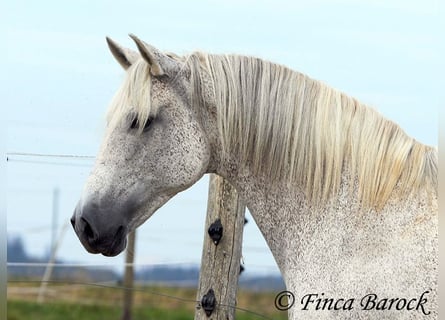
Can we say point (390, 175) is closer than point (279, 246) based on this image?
Yes

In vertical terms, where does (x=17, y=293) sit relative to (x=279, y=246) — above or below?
below

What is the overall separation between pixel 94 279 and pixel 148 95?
7.86m

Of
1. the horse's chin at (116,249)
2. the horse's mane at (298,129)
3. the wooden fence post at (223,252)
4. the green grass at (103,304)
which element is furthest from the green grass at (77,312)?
the horse's mane at (298,129)

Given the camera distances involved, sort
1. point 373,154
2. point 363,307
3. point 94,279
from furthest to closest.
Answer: point 94,279 → point 373,154 → point 363,307

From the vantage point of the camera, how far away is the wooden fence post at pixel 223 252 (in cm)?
416

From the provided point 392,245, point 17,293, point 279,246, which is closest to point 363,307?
point 392,245

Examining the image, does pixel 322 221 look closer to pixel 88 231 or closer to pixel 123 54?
pixel 88 231

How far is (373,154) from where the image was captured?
10.2ft

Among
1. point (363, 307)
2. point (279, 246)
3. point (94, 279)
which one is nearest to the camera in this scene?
point (363, 307)

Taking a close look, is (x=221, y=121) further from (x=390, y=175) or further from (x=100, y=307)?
(x=100, y=307)

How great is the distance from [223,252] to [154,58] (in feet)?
4.43

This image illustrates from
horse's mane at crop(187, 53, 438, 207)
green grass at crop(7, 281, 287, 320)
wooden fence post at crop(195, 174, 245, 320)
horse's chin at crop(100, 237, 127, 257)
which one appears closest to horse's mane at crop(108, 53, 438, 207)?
horse's mane at crop(187, 53, 438, 207)

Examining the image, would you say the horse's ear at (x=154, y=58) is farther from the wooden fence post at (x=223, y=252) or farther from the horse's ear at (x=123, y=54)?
the wooden fence post at (x=223, y=252)

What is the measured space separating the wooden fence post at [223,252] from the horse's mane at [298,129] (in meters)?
0.80
